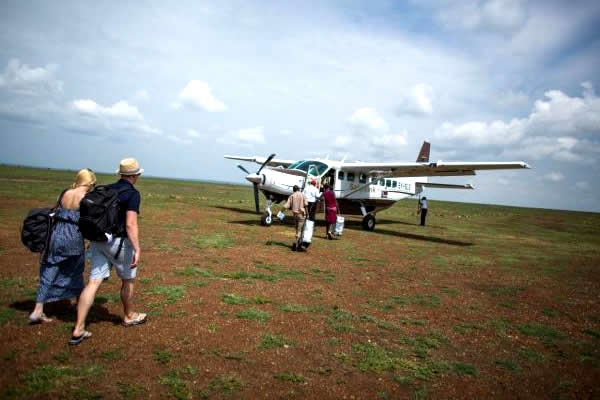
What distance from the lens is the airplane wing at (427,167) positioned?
14594mm

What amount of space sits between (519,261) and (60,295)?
43.7ft

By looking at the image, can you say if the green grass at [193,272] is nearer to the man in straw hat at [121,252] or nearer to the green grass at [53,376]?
the man in straw hat at [121,252]

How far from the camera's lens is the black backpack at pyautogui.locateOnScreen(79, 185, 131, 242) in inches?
154

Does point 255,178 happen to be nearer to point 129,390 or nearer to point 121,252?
point 121,252

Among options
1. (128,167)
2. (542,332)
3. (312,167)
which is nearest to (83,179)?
(128,167)

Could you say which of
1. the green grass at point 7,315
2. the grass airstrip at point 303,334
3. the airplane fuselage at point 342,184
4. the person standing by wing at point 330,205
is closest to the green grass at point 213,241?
the grass airstrip at point 303,334

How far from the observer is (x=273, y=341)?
182 inches

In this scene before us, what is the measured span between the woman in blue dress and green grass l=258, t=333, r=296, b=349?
2653mm

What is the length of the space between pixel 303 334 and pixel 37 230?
3681 mm

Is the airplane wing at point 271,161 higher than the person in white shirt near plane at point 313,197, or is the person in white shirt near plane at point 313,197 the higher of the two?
the airplane wing at point 271,161

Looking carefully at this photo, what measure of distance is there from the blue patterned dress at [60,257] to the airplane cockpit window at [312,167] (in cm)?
1264

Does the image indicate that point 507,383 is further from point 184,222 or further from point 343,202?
A: point 343,202

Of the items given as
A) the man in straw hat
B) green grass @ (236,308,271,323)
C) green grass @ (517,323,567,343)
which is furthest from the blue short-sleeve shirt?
green grass @ (517,323,567,343)

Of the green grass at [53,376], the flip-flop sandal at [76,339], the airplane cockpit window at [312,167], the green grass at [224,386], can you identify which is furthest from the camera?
the airplane cockpit window at [312,167]
